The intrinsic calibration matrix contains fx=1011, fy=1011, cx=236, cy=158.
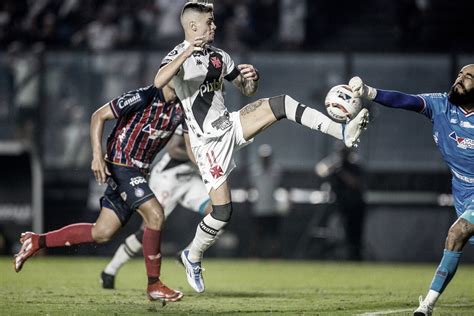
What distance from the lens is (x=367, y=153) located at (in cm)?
1881

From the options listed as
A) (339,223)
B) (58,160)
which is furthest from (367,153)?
(58,160)

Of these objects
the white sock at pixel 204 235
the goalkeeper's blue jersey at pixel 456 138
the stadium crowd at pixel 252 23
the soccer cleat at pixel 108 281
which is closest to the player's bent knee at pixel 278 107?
the white sock at pixel 204 235

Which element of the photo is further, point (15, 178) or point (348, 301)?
point (15, 178)

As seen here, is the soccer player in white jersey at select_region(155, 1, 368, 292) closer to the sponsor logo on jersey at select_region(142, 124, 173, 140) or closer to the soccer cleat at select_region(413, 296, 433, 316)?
the sponsor logo on jersey at select_region(142, 124, 173, 140)

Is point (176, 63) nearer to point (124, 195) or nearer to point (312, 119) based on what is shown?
point (312, 119)

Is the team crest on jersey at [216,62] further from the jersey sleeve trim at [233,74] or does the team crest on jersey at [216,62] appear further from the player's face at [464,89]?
the player's face at [464,89]

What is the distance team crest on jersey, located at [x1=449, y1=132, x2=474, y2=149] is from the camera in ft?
30.0

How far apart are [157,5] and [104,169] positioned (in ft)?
35.3

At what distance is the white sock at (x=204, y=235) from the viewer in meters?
9.66

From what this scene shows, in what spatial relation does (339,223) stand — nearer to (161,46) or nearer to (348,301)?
(161,46)

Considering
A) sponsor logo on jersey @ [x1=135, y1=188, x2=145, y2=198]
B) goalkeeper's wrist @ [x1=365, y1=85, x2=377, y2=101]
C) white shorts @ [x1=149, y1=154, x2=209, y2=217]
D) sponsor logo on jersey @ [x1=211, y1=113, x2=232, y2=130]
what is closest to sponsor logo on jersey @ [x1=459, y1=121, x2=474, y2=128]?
goalkeeper's wrist @ [x1=365, y1=85, x2=377, y2=101]

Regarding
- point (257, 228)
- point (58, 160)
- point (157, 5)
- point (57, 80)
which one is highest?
point (157, 5)

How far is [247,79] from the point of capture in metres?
9.91

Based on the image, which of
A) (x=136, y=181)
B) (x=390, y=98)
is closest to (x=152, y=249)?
(x=136, y=181)
